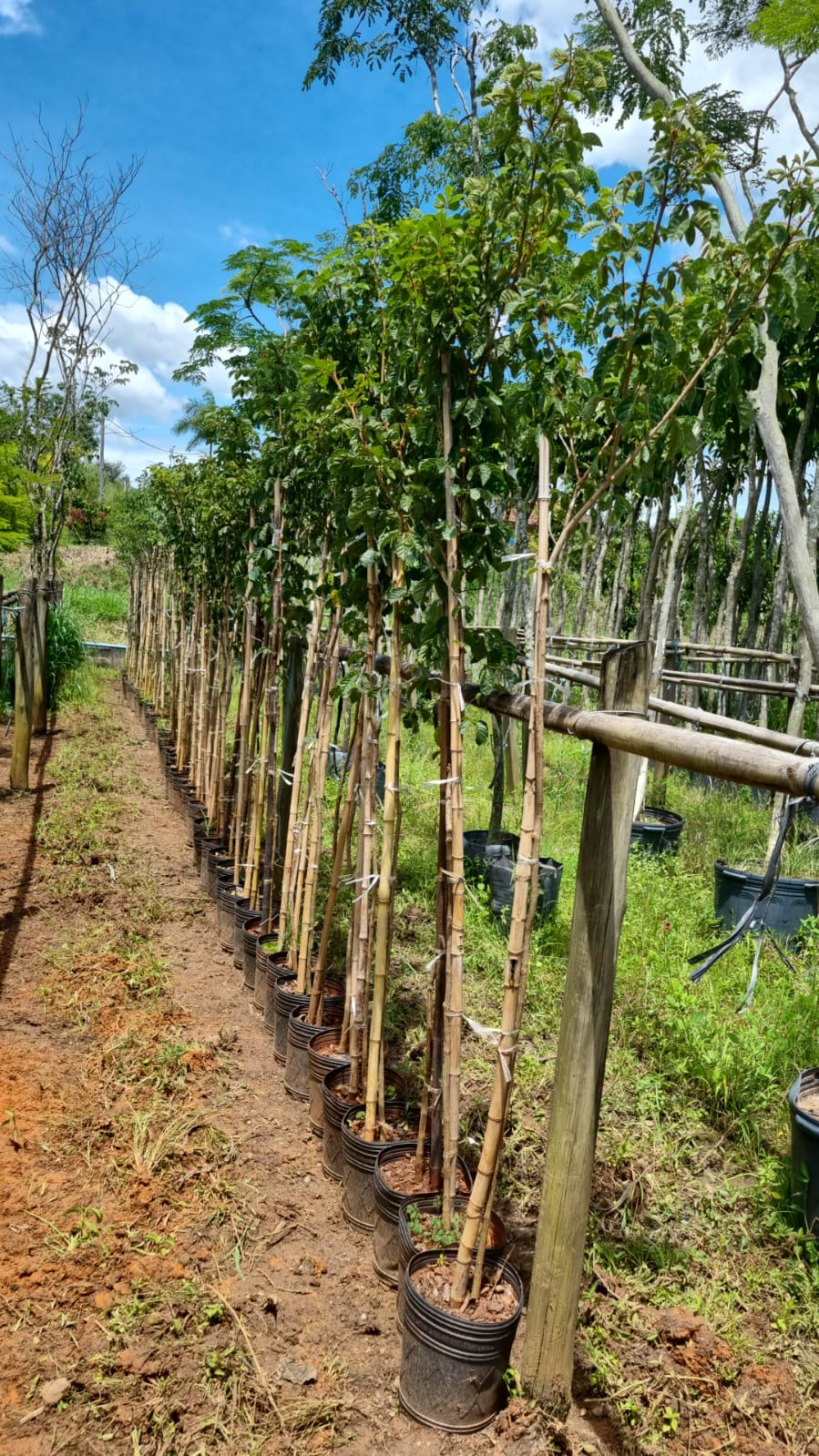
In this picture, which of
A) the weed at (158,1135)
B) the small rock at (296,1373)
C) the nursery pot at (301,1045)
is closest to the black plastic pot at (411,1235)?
the small rock at (296,1373)

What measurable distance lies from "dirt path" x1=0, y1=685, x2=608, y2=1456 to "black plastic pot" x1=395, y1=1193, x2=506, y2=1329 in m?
0.16

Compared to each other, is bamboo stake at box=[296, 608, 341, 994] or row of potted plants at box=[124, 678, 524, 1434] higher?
bamboo stake at box=[296, 608, 341, 994]

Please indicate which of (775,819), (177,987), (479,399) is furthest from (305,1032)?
(775,819)

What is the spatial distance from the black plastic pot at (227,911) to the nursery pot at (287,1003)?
1059mm

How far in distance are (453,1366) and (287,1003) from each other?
1.78 m

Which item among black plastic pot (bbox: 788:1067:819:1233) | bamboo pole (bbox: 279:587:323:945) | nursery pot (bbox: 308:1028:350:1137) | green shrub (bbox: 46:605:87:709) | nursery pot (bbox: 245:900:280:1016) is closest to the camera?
black plastic pot (bbox: 788:1067:819:1233)

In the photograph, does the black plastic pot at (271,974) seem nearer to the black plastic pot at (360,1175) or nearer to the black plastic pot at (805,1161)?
the black plastic pot at (360,1175)

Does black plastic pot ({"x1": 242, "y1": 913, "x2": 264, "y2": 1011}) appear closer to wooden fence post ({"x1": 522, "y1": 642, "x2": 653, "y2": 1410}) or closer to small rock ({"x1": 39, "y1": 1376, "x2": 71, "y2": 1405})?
small rock ({"x1": 39, "y1": 1376, "x2": 71, "y2": 1405})

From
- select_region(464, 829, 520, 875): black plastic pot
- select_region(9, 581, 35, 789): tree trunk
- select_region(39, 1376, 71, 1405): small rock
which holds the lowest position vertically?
select_region(39, 1376, 71, 1405): small rock

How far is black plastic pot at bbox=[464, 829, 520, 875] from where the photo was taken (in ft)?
18.3

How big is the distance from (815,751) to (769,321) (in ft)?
2.79

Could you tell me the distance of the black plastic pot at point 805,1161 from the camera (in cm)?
261

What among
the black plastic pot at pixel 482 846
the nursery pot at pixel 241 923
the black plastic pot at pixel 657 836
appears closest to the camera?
the nursery pot at pixel 241 923

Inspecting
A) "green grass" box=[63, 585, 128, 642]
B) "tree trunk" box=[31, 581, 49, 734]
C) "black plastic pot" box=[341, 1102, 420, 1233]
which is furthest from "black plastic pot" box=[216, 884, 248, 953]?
"green grass" box=[63, 585, 128, 642]
